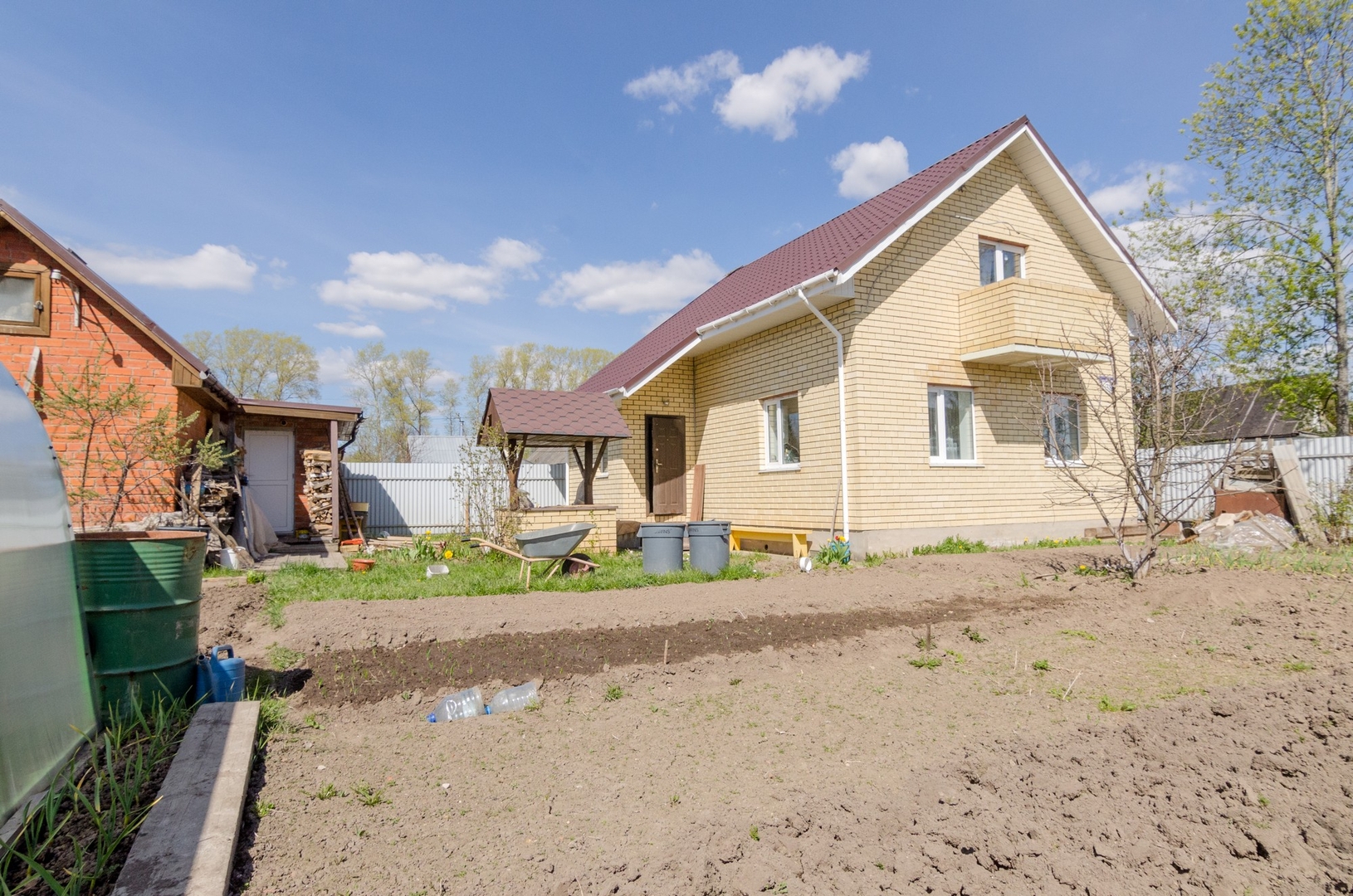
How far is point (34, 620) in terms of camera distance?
3.21 metres

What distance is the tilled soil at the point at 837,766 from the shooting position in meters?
2.91

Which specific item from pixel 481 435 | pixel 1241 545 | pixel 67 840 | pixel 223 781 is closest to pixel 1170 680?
pixel 223 781

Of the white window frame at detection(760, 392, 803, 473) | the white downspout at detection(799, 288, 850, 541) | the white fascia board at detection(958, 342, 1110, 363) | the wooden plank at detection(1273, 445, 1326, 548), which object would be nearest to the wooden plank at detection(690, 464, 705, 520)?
the white window frame at detection(760, 392, 803, 473)

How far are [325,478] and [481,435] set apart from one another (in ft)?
20.8

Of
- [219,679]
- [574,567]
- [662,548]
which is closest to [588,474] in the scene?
[574,567]

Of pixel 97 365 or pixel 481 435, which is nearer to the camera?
pixel 97 365

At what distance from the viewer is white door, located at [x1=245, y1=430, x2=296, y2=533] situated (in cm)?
1580

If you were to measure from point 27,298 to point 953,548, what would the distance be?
1482 cm

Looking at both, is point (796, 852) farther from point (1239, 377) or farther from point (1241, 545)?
point (1239, 377)

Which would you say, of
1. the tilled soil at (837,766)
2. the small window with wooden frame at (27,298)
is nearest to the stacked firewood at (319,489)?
the small window with wooden frame at (27,298)

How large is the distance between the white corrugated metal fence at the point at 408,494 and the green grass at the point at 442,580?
9072mm

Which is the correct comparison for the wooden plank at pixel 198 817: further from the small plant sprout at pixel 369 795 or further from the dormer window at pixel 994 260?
the dormer window at pixel 994 260

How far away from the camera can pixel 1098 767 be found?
3656 millimetres

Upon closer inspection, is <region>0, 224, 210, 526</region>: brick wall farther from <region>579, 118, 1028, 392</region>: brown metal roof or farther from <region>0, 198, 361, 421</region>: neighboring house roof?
<region>579, 118, 1028, 392</region>: brown metal roof
